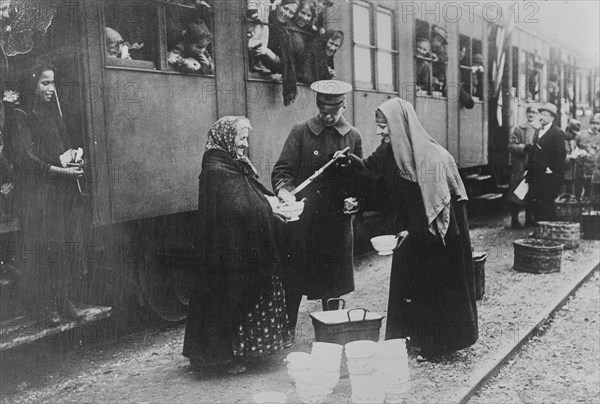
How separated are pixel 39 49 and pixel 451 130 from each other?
8.12 metres

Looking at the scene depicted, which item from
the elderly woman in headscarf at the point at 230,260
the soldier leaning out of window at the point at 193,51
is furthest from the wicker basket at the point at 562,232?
the elderly woman in headscarf at the point at 230,260

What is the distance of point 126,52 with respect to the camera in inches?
209

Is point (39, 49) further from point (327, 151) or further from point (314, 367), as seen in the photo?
point (314, 367)

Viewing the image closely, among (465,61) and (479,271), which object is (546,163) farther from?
(479,271)

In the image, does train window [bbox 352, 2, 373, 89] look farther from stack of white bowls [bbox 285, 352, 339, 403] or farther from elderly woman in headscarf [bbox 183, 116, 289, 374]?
stack of white bowls [bbox 285, 352, 339, 403]

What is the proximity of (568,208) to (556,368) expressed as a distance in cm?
615

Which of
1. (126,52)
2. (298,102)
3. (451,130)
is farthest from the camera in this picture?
(451,130)

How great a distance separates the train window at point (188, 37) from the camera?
18.5 feet

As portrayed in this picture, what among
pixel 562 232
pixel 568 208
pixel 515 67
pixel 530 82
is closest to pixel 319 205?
pixel 562 232

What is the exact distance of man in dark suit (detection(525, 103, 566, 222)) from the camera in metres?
10.8

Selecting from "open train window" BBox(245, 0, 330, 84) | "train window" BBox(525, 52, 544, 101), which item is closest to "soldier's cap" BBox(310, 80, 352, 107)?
"open train window" BBox(245, 0, 330, 84)

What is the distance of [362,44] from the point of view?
888cm

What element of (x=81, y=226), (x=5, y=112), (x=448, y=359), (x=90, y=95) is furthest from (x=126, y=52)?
(x=448, y=359)

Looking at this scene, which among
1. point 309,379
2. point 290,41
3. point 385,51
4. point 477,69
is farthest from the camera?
point 477,69
